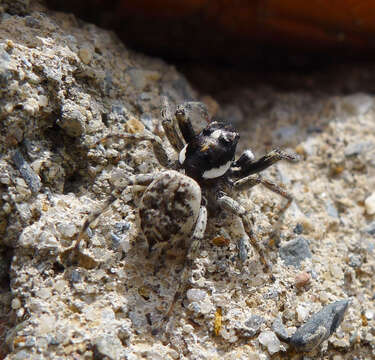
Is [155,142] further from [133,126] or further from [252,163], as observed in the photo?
[252,163]

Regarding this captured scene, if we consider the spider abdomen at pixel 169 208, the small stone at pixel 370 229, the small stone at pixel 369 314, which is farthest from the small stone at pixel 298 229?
the spider abdomen at pixel 169 208

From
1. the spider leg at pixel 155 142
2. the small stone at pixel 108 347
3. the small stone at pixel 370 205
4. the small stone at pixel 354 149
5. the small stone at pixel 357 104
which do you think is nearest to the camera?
the small stone at pixel 108 347

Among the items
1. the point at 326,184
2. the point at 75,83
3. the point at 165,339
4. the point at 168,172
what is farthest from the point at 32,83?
the point at 326,184

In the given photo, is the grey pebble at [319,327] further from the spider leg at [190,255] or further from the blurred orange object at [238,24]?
the blurred orange object at [238,24]

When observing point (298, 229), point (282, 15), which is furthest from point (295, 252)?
point (282, 15)

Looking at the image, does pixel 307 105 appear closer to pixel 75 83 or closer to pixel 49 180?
pixel 75 83

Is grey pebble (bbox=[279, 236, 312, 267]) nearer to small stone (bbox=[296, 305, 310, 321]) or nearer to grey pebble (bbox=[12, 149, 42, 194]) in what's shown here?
small stone (bbox=[296, 305, 310, 321])
